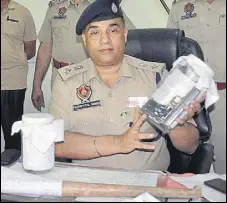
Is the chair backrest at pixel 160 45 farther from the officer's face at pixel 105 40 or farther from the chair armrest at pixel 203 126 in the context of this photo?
the chair armrest at pixel 203 126

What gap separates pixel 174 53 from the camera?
1.93m

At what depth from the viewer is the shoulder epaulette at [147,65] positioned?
1926 millimetres

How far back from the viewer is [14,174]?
4.22 ft

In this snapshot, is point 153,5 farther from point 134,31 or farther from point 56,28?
point 134,31

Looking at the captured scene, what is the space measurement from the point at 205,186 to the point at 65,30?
1.99 meters

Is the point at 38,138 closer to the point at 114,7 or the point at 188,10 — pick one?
the point at 114,7

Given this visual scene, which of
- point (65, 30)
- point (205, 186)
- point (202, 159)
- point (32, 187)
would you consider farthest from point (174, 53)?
point (65, 30)

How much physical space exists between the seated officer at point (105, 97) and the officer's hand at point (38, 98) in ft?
4.29

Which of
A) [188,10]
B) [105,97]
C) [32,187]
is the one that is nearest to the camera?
[32,187]

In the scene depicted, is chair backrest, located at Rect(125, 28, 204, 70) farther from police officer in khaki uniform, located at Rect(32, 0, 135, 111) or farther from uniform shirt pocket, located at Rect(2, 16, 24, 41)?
uniform shirt pocket, located at Rect(2, 16, 24, 41)

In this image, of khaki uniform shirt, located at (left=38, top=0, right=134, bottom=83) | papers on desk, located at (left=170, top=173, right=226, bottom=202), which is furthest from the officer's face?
khaki uniform shirt, located at (left=38, top=0, right=134, bottom=83)

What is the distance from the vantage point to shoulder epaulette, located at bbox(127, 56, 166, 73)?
1.93m

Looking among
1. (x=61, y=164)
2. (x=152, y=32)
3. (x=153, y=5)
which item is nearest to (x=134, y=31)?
(x=152, y=32)

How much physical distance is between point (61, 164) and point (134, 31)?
0.75m
